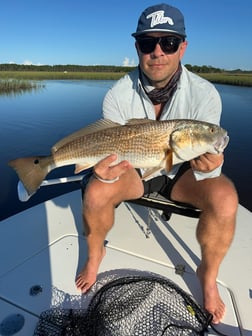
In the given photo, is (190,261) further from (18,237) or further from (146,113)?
(18,237)

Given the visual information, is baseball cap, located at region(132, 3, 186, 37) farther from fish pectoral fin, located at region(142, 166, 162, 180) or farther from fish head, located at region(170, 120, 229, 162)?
fish pectoral fin, located at region(142, 166, 162, 180)

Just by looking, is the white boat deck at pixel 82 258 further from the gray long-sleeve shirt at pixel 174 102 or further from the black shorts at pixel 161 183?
the gray long-sleeve shirt at pixel 174 102

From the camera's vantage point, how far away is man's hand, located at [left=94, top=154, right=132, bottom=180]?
8.16 feet

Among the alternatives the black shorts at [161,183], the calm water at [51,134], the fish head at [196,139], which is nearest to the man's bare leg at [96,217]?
the black shorts at [161,183]

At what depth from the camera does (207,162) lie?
2.43 m

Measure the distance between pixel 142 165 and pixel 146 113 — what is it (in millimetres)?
733

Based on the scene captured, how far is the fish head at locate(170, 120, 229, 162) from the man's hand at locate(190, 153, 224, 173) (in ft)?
0.14

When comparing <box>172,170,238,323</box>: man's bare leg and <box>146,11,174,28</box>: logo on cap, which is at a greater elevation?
<box>146,11,174,28</box>: logo on cap

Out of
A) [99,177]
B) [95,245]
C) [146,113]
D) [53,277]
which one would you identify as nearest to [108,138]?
[99,177]

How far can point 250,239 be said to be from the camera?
3270 mm

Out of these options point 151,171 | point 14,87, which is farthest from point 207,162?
point 14,87

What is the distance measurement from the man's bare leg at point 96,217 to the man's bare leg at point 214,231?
733mm

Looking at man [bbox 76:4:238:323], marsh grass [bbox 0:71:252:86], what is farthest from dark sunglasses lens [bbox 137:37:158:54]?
marsh grass [bbox 0:71:252:86]

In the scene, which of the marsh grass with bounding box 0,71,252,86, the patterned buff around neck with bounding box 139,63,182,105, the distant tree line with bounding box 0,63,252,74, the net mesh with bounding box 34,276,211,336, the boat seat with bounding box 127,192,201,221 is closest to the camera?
the net mesh with bounding box 34,276,211,336
